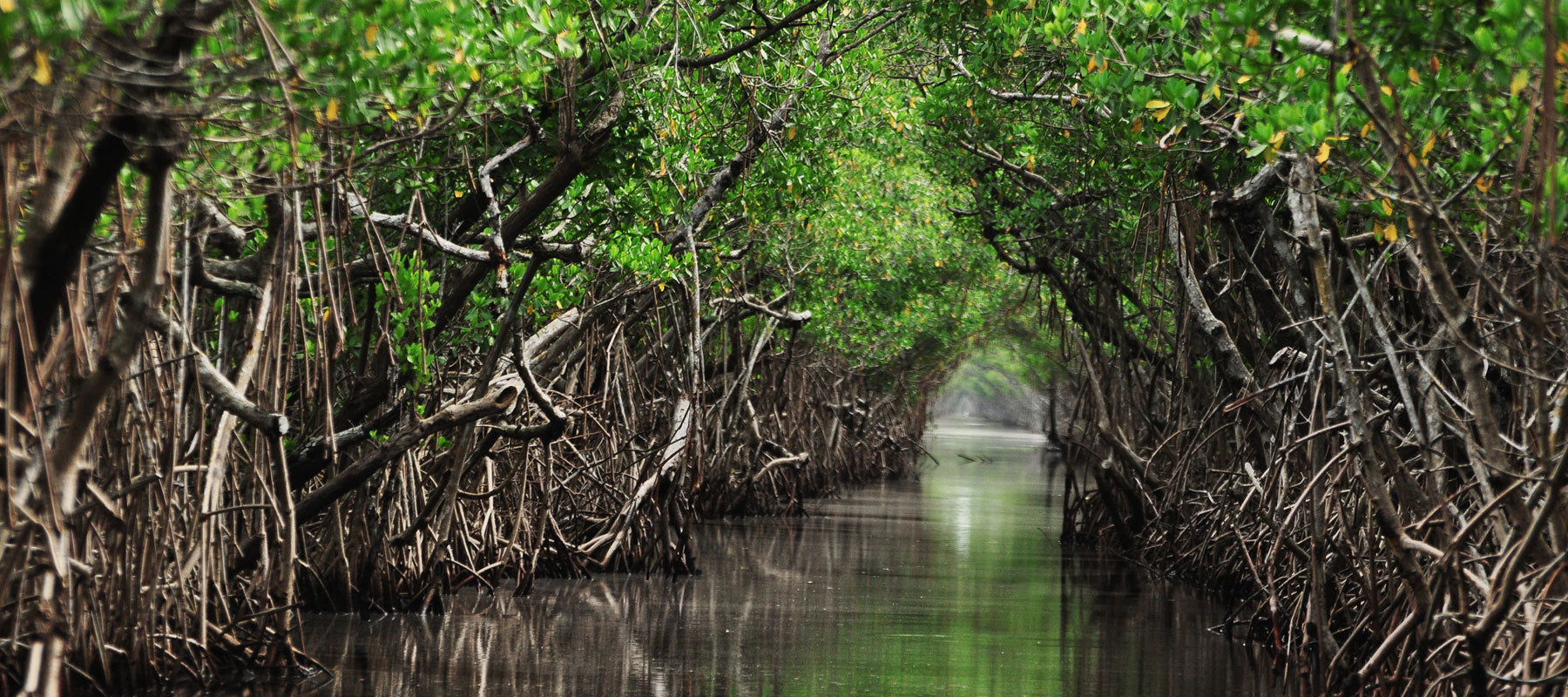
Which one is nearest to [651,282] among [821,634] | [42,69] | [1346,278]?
[821,634]

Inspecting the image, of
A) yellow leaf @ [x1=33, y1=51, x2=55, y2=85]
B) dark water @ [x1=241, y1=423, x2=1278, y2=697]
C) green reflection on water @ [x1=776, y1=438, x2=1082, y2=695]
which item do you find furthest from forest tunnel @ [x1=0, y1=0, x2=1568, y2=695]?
green reflection on water @ [x1=776, y1=438, x2=1082, y2=695]

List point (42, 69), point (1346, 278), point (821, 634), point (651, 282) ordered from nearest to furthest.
A: point (42, 69) → point (1346, 278) → point (821, 634) → point (651, 282)

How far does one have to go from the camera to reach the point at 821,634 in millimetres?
8070

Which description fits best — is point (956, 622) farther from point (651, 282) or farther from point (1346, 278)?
point (1346, 278)

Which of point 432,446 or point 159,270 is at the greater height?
point 159,270

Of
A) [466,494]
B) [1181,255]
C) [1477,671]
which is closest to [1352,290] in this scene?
[1181,255]

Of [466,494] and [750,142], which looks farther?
[750,142]

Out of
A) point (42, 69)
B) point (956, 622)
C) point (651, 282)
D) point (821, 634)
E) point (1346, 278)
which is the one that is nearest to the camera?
point (42, 69)

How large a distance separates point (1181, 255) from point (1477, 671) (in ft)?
12.7

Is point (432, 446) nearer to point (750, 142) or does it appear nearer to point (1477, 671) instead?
point (750, 142)

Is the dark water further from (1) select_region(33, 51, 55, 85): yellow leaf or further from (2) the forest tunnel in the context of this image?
(1) select_region(33, 51, 55, 85): yellow leaf

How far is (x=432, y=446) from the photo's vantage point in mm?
8602

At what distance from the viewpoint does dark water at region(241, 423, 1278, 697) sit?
21.7 feet

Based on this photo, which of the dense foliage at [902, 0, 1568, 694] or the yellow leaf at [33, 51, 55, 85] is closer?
the yellow leaf at [33, 51, 55, 85]
